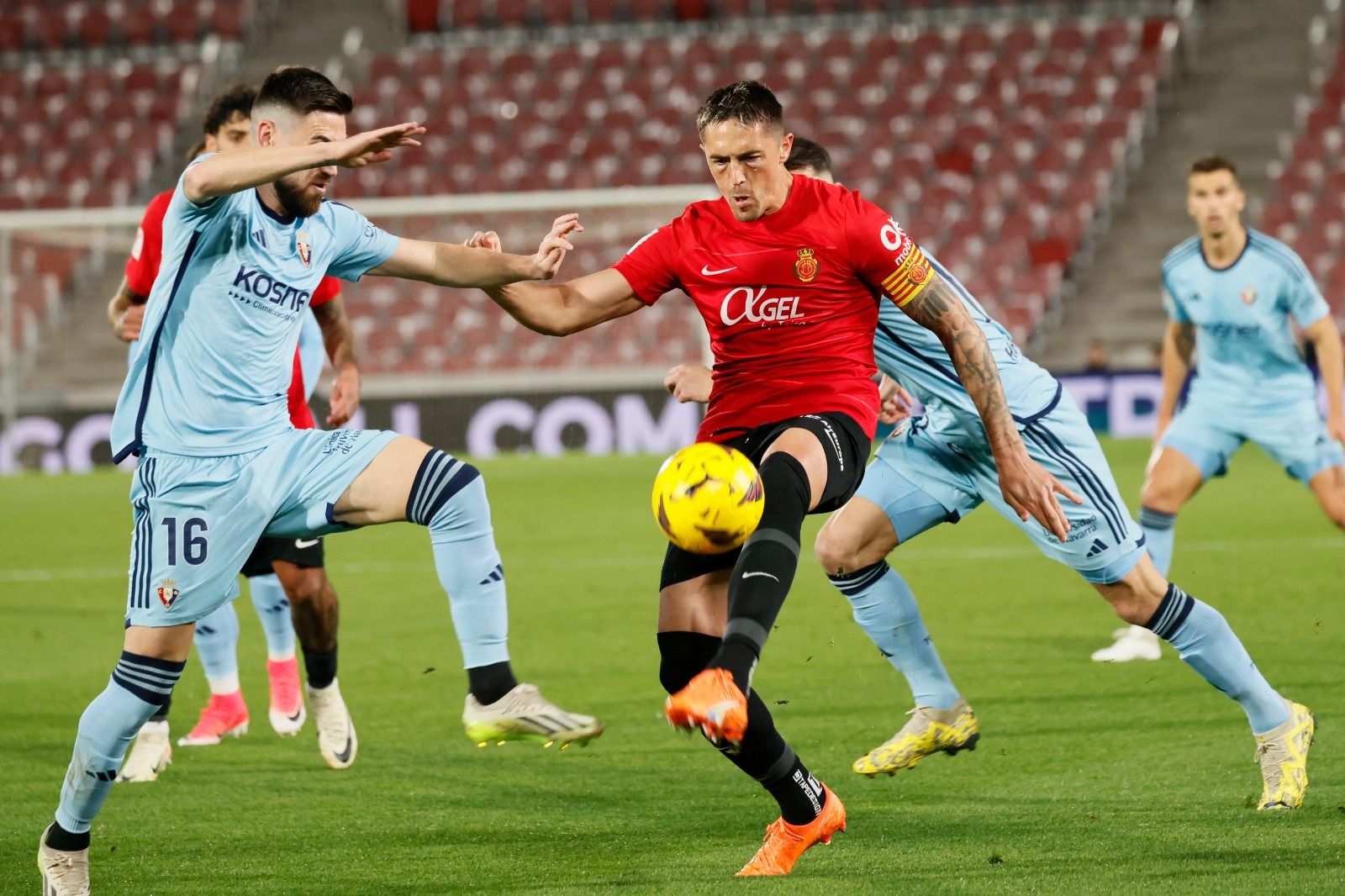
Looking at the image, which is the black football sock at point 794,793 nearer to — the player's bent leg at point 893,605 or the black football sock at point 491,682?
the black football sock at point 491,682

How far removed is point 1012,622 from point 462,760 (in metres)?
3.67

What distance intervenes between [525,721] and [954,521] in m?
1.76

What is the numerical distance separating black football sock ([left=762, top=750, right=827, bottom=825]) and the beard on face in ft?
6.56

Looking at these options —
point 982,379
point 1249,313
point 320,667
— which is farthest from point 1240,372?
point 320,667

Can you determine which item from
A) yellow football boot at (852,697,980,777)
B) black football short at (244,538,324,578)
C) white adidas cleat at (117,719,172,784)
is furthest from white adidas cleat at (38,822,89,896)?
yellow football boot at (852,697,980,777)

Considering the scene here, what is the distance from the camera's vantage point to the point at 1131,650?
771cm

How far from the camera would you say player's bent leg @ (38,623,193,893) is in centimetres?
446

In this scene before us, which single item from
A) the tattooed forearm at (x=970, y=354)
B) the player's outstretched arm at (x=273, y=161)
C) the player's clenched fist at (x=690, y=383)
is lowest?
the player's clenched fist at (x=690, y=383)

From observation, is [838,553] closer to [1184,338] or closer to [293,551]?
[293,551]

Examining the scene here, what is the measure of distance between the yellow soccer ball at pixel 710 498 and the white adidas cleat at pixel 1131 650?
12.4 ft

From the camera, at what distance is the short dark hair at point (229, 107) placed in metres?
6.39

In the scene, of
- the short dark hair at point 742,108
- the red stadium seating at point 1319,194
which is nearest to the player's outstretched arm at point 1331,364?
the short dark hair at point 742,108

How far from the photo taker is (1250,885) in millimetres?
4160

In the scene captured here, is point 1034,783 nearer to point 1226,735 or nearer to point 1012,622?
point 1226,735
